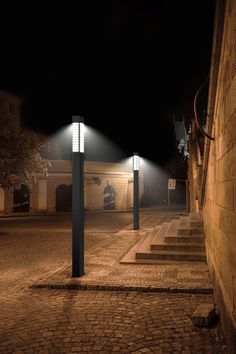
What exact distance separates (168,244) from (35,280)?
377 centimetres

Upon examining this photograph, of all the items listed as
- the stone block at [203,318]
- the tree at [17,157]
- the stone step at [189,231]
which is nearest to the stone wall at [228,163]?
the stone block at [203,318]

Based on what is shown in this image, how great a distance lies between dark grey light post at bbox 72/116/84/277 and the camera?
7.86m

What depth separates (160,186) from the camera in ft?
163

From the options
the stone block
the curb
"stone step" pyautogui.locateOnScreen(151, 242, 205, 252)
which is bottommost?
the curb

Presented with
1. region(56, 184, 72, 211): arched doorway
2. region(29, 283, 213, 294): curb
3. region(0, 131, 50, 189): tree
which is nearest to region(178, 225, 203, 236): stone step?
region(29, 283, 213, 294): curb

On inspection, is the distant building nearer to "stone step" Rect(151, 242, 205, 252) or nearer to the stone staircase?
the stone staircase

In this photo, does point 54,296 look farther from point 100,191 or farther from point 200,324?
point 100,191

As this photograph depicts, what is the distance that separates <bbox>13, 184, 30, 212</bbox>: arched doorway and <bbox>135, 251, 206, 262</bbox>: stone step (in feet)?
79.9

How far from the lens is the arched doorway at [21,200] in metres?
32.0

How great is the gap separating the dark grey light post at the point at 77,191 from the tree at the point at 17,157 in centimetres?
855

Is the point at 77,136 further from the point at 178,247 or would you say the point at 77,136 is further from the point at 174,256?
the point at 178,247

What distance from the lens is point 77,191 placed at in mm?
7895

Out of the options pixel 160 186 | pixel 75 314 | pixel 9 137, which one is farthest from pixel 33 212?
pixel 75 314

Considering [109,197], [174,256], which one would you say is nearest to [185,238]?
[174,256]
